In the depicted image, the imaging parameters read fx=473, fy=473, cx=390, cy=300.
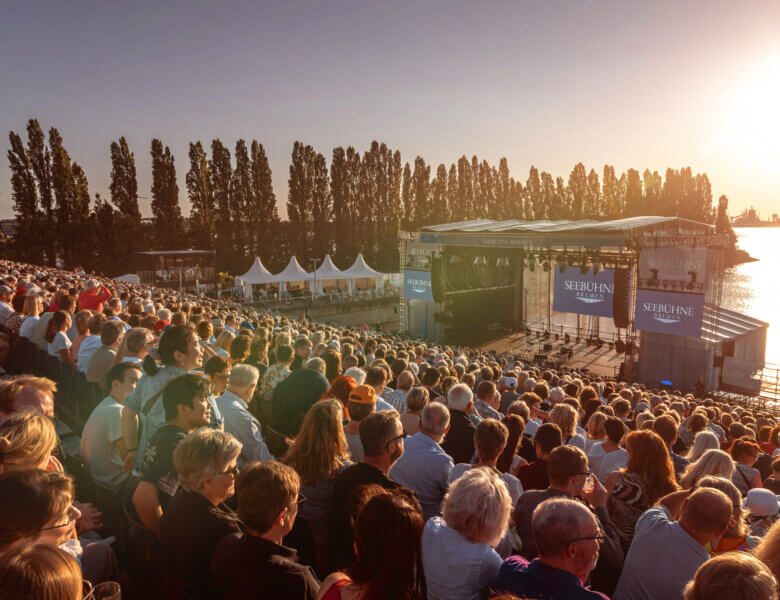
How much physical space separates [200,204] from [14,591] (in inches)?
1386

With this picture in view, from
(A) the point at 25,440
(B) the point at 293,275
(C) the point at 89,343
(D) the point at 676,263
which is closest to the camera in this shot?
(A) the point at 25,440

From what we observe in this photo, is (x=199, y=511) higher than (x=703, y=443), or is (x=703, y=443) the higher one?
(x=199, y=511)

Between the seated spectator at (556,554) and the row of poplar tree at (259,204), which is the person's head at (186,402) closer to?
the seated spectator at (556,554)

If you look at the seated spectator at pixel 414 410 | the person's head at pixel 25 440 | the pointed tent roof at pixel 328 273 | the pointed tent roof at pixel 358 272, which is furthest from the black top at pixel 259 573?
the pointed tent roof at pixel 358 272

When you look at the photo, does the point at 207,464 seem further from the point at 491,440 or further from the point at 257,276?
the point at 257,276

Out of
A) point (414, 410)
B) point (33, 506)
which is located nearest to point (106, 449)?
point (33, 506)

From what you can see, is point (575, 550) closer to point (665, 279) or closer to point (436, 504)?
point (436, 504)

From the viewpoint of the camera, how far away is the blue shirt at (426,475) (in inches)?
114

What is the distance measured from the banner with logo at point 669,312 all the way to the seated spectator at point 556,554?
54.3ft

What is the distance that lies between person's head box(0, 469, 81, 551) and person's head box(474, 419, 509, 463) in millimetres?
2122

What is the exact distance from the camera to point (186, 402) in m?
2.64

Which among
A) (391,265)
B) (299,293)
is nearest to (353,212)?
(391,265)

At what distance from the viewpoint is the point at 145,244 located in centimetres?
3219

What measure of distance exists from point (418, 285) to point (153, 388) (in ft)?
71.6
